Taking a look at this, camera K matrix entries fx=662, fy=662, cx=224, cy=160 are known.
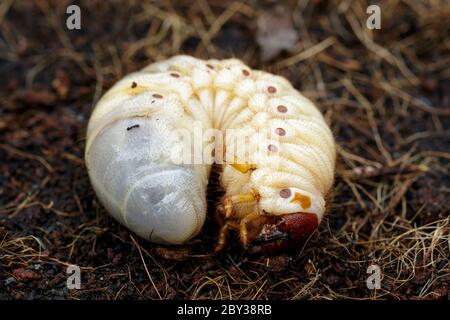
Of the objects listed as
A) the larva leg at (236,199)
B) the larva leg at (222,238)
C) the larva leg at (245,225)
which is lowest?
the larva leg at (222,238)

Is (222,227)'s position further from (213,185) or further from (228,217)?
(213,185)

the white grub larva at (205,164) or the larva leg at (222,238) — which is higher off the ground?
the white grub larva at (205,164)

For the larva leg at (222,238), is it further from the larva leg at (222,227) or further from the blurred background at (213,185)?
the blurred background at (213,185)

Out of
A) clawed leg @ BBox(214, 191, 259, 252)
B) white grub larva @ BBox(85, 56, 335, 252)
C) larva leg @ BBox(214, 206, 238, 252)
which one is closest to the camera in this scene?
white grub larva @ BBox(85, 56, 335, 252)

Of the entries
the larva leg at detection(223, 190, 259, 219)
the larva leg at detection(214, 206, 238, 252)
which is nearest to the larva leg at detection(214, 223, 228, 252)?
the larva leg at detection(214, 206, 238, 252)

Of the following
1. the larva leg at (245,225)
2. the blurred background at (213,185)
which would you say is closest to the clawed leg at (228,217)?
the larva leg at (245,225)

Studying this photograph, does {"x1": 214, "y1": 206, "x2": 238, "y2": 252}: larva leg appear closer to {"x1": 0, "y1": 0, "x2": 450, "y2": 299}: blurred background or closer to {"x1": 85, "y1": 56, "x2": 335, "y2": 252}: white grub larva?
{"x1": 85, "y1": 56, "x2": 335, "y2": 252}: white grub larva

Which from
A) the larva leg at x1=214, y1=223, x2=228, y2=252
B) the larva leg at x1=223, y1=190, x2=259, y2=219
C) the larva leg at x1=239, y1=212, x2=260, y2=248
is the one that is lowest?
the larva leg at x1=214, y1=223, x2=228, y2=252
